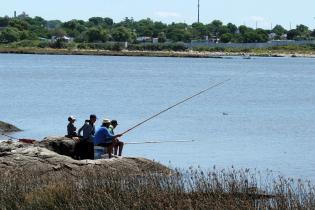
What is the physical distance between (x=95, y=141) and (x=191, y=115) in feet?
99.0

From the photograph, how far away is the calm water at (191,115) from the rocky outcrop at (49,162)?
649 centimetres

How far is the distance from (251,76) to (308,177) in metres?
92.2

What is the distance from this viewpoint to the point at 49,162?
2208 cm

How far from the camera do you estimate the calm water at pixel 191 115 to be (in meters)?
33.2

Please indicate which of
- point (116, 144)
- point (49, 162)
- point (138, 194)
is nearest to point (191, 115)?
point (116, 144)

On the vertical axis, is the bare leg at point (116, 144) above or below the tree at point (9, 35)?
above

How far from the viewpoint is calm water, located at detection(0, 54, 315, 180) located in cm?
3316

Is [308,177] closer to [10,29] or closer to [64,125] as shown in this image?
[64,125]

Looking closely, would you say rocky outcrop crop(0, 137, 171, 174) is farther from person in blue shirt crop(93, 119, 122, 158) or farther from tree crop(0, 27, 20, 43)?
tree crop(0, 27, 20, 43)

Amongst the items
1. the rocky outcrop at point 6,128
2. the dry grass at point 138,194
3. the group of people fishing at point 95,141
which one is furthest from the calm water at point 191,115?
the dry grass at point 138,194

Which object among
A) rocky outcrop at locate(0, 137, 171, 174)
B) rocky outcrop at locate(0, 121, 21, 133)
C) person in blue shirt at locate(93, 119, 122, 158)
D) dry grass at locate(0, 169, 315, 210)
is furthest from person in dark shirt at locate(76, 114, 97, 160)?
rocky outcrop at locate(0, 121, 21, 133)

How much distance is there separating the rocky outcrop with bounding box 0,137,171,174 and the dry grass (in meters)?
3.86

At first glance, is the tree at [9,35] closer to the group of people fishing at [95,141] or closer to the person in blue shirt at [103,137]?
the group of people fishing at [95,141]

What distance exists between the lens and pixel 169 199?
50.2 ft
